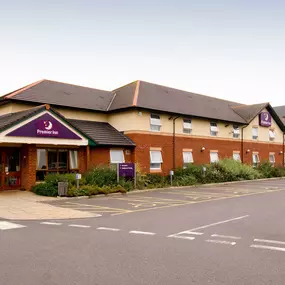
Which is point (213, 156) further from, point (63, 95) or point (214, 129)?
point (63, 95)

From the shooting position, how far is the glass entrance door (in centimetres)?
1917

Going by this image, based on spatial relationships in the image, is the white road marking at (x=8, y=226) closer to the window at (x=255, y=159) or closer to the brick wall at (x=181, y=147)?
the brick wall at (x=181, y=147)

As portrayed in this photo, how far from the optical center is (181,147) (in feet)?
90.7

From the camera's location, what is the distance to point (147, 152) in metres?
25.0

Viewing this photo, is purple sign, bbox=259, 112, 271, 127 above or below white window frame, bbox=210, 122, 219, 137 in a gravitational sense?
above

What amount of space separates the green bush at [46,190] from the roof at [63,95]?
604 cm

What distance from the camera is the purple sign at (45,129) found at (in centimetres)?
1794

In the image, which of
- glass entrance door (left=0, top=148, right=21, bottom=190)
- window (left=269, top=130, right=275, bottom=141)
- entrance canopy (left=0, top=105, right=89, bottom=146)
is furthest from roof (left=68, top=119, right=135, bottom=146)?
window (left=269, top=130, right=275, bottom=141)

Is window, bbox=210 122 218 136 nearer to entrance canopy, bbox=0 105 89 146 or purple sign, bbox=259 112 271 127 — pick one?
purple sign, bbox=259 112 271 127

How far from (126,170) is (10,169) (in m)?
6.37

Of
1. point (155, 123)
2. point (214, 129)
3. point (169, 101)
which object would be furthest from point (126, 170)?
point (214, 129)

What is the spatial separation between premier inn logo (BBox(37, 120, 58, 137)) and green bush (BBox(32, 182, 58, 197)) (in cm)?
270

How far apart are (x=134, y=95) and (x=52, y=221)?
16.3 metres

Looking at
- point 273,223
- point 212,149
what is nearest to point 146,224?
point 273,223
